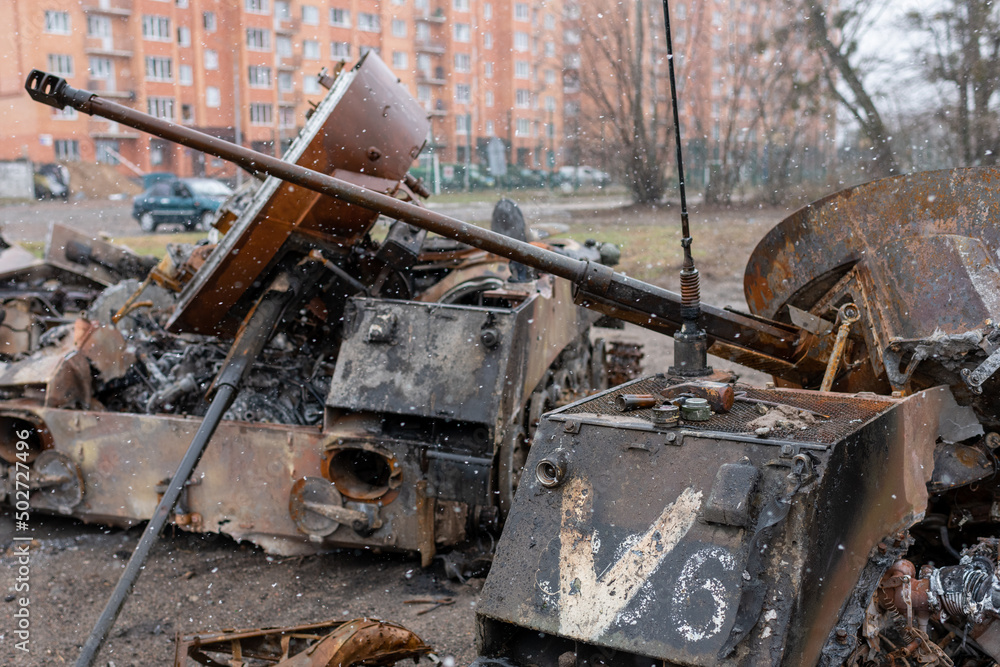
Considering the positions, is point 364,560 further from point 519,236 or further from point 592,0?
A: point 592,0

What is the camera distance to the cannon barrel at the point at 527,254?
367cm

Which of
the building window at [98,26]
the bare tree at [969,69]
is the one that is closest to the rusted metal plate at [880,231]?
the bare tree at [969,69]

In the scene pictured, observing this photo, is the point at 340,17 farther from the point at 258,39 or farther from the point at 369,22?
the point at 258,39

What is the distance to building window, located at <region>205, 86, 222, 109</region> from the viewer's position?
69.3ft

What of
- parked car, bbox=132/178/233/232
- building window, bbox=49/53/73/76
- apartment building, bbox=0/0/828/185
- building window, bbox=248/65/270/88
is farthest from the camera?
parked car, bbox=132/178/233/232

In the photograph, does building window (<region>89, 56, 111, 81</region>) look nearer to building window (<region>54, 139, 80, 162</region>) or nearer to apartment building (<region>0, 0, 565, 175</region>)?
apartment building (<region>0, 0, 565, 175</region>)

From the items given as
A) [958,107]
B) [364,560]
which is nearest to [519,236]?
[364,560]

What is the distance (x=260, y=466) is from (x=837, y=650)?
3468 mm

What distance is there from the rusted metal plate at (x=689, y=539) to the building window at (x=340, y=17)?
54.4 ft

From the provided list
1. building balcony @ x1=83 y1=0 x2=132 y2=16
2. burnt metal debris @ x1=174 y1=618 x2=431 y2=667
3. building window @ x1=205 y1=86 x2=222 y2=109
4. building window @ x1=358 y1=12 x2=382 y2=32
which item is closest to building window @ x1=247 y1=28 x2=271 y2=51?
building window @ x1=358 y1=12 x2=382 y2=32

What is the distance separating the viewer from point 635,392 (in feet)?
12.0

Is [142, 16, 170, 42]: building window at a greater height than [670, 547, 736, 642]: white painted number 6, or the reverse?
[142, 16, 170, 42]: building window

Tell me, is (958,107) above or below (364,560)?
above

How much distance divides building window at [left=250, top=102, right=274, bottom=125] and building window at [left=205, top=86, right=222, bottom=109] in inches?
74.0
